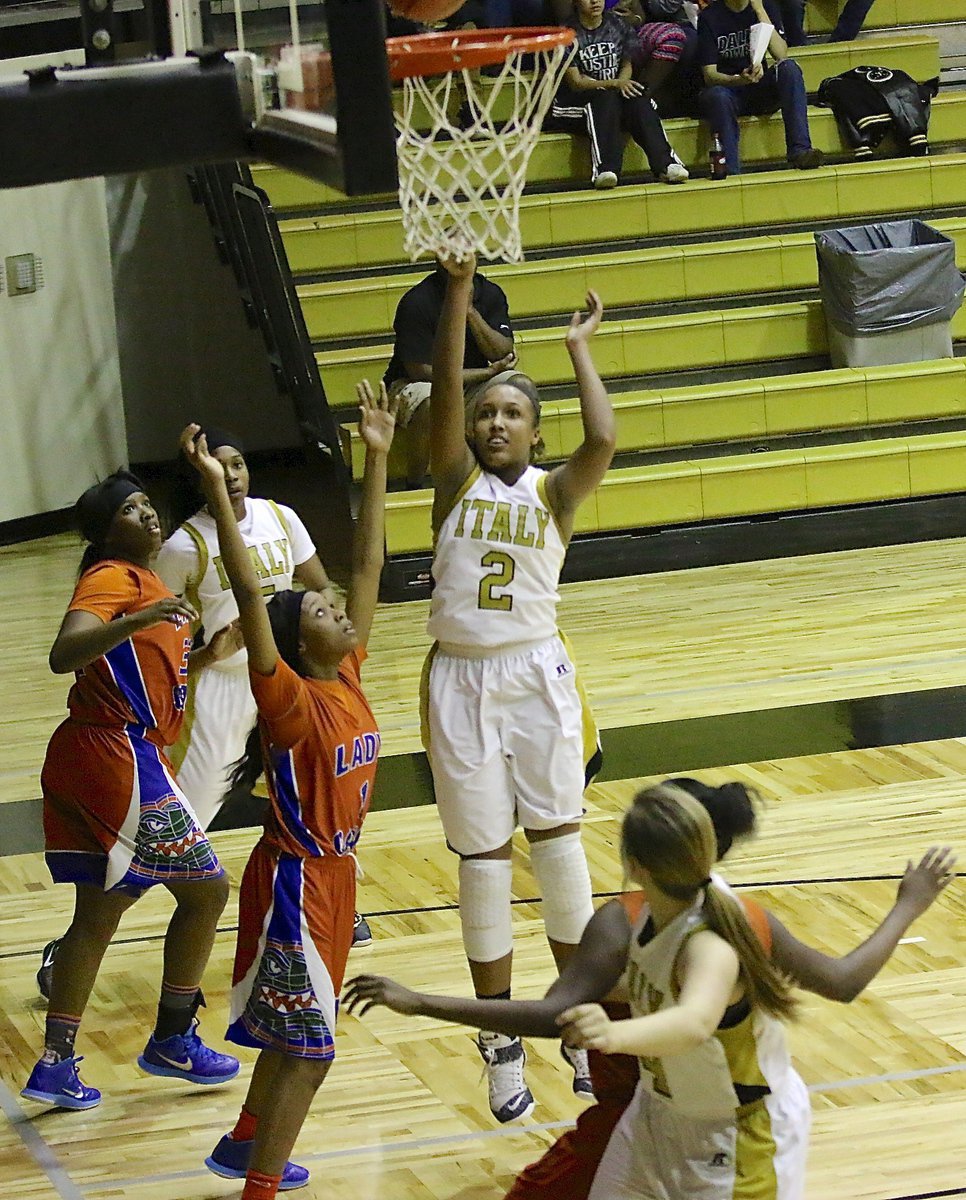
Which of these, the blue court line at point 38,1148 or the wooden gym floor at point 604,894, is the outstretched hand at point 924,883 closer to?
the wooden gym floor at point 604,894

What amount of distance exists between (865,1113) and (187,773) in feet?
6.60

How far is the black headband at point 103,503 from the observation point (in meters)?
4.15

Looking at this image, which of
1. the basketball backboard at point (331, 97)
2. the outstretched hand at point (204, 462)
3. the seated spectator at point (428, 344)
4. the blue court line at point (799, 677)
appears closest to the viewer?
the basketball backboard at point (331, 97)

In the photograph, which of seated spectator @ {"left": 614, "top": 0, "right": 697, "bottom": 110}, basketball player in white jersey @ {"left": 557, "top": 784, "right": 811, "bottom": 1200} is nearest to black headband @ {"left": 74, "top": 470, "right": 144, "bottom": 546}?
basketball player in white jersey @ {"left": 557, "top": 784, "right": 811, "bottom": 1200}

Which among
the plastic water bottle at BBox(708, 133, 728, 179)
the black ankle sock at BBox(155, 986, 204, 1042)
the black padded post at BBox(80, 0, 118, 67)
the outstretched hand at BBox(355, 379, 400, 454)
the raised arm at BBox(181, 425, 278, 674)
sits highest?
the black padded post at BBox(80, 0, 118, 67)

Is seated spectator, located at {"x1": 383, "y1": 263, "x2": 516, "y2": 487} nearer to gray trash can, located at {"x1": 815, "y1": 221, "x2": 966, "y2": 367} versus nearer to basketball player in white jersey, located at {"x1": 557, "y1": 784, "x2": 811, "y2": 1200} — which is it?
gray trash can, located at {"x1": 815, "y1": 221, "x2": 966, "y2": 367}

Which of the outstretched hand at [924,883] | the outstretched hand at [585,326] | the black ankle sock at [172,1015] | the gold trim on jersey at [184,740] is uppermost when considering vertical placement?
the outstretched hand at [585,326]

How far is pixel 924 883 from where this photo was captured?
2.84 meters

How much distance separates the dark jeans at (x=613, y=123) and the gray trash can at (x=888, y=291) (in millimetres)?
1389

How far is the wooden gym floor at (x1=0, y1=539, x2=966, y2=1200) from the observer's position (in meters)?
3.78

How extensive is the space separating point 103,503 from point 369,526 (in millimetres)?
672

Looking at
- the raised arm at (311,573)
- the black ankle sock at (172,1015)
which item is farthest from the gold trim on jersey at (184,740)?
the black ankle sock at (172,1015)

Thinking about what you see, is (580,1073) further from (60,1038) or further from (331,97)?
(331,97)

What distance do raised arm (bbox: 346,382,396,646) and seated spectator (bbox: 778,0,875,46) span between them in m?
9.25
